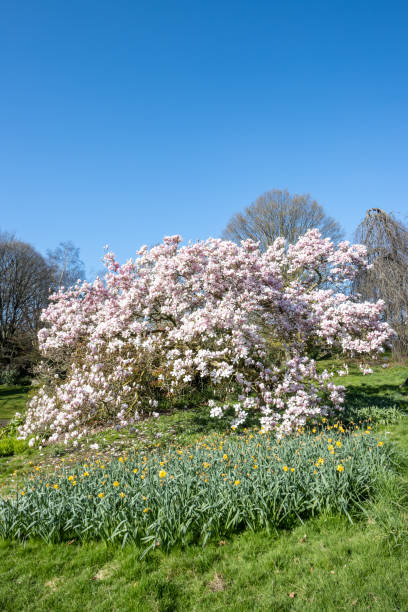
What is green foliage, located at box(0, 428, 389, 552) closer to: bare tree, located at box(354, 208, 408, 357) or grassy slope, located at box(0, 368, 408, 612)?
grassy slope, located at box(0, 368, 408, 612)

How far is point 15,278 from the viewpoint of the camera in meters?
28.8

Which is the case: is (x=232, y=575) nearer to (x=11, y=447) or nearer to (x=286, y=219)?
(x=11, y=447)

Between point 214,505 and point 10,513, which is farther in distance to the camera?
point 10,513

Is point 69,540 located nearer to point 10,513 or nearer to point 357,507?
point 10,513

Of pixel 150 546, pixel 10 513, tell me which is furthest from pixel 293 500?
pixel 10 513

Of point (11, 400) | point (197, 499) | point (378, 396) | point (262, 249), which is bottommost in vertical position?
point (197, 499)

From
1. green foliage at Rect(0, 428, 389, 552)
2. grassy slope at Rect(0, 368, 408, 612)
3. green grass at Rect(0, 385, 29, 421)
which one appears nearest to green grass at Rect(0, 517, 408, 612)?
grassy slope at Rect(0, 368, 408, 612)

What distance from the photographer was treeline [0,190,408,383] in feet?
39.2

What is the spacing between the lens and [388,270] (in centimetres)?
1195

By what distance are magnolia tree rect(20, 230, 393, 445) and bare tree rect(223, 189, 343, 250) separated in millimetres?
15810

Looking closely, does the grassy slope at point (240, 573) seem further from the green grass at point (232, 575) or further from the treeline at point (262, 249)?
the treeline at point (262, 249)

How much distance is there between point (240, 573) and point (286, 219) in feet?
77.3

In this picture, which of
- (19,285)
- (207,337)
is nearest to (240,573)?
(207,337)

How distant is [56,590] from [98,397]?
14.1ft
